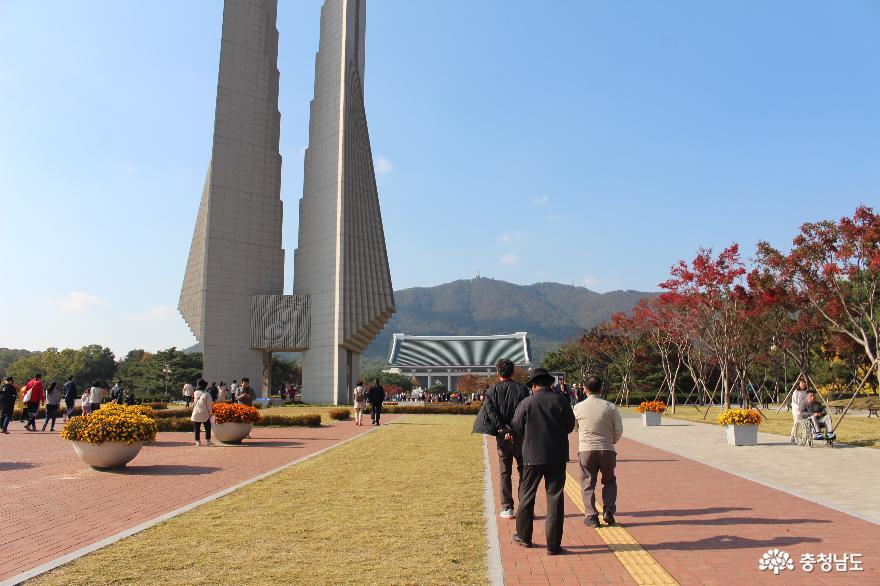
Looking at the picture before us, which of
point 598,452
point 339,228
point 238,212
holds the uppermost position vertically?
point 238,212

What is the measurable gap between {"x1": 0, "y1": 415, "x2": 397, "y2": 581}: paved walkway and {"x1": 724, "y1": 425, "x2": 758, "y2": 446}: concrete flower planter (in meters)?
10.7

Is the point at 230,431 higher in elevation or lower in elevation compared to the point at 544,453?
lower

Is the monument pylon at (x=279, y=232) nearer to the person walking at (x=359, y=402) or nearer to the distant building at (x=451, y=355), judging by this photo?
the person walking at (x=359, y=402)

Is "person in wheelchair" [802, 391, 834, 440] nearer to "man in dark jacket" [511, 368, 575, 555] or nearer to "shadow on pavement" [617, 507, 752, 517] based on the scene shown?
"shadow on pavement" [617, 507, 752, 517]

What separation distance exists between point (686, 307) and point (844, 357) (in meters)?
24.2

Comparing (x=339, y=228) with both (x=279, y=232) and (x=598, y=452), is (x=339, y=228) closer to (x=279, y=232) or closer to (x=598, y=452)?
(x=279, y=232)

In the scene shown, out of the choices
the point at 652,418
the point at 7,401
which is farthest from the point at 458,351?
the point at 7,401

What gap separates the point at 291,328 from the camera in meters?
60.5

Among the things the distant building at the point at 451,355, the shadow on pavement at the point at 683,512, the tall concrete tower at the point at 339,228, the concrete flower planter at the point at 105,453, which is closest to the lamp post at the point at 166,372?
the tall concrete tower at the point at 339,228

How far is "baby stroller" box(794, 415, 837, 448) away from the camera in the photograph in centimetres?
1730

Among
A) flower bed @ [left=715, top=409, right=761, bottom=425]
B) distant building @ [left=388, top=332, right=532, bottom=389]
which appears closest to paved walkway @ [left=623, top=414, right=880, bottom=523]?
flower bed @ [left=715, top=409, right=761, bottom=425]

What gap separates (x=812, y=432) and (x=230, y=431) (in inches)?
597

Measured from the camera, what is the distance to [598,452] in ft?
25.7

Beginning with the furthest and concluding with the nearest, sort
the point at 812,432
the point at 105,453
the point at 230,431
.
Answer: the point at 230,431, the point at 812,432, the point at 105,453
